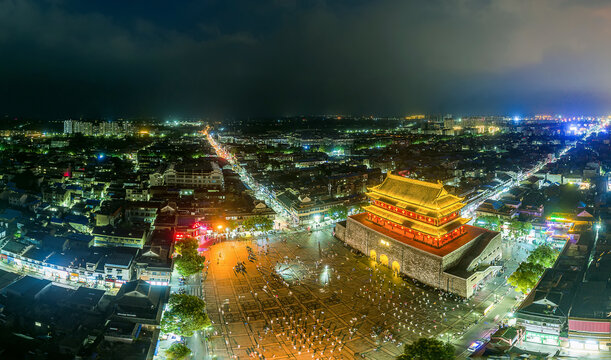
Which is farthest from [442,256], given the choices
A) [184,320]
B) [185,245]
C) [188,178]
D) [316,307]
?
[188,178]

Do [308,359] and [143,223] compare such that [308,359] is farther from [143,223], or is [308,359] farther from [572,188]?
[572,188]

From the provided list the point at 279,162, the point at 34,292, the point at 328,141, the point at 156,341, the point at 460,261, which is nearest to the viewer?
the point at 156,341

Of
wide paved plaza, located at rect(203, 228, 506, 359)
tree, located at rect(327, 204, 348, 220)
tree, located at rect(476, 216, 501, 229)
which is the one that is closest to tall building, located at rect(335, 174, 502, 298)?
wide paved plaza, located at rect(203, 228, 506, 359)

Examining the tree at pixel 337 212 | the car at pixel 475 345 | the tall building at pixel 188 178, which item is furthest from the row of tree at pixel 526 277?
the tall building at pixel 188 178

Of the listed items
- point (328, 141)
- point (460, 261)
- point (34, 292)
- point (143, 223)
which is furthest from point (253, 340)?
point (328, 141)

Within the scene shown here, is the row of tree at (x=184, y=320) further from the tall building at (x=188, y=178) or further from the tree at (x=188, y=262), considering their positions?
the tall building at (x=188, y=178)

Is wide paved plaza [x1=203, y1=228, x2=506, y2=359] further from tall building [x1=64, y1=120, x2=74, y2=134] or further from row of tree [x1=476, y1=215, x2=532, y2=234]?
tall building [x1=64, y1=120, x2=74, y2=134]

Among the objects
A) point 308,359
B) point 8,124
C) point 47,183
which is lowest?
point 308,359
